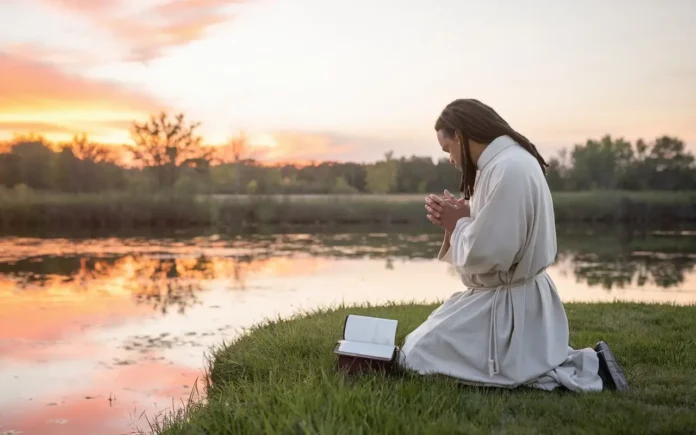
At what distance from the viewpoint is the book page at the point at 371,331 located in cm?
414

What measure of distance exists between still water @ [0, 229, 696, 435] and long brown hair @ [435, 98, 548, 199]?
325 centimetres

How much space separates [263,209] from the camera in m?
31.2

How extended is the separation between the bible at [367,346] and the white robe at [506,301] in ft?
0.44

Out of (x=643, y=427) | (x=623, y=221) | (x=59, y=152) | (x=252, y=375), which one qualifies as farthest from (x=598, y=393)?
(x=623, y=221)

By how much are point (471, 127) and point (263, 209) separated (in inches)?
1091

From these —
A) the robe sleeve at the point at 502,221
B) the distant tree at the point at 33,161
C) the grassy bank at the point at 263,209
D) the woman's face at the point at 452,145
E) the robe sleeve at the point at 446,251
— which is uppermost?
the distant tree at the point at 33,161

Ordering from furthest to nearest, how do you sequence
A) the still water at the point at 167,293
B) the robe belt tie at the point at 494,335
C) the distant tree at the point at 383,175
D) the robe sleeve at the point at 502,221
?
the distant tree at the point at 383,175 → the still water at the point at 167,293 → the robe belt tie at the point at 494,335 → the robe sleeve at the point at 502,221

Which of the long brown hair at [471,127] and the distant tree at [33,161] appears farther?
the distant tree at [33,161]

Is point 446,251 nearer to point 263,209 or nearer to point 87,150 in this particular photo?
point 263,209

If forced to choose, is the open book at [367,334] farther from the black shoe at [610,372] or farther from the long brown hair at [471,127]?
the black shoe at [610,372]

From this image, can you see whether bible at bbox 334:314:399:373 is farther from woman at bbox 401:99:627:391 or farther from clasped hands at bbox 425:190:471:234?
clasped hands at bbox 425:190:471:234

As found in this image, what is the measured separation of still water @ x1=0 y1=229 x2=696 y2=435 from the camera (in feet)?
20.6

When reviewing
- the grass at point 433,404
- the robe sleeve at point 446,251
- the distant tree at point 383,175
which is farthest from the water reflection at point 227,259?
the distant tree at point 383,175

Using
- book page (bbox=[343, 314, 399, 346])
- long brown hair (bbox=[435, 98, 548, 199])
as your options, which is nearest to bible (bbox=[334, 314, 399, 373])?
book page (bbox=[343, 314, 399, 346])
